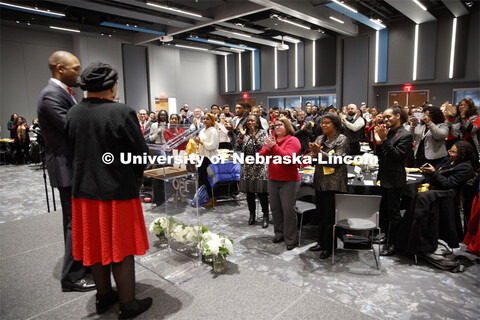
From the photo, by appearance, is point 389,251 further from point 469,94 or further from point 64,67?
point 469,94

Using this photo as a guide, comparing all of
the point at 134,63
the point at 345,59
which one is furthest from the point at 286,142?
the point at 134,63

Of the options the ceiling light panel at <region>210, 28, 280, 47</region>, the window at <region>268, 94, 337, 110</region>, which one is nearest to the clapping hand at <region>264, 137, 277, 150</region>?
the ceiling light panel at <region>210, 28, 280, 47</region>

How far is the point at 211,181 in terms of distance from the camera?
516 cm

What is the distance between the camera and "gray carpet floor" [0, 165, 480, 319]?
2.25m

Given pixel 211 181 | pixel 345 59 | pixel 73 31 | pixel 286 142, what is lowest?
pixel 211 181

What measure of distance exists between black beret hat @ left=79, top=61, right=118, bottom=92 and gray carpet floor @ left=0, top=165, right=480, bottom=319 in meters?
1.41

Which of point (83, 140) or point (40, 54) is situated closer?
point (83, 140)

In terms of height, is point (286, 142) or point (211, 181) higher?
point (286, 142)

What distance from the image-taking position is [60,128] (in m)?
2.32

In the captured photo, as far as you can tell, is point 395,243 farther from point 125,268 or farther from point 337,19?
point 337,19

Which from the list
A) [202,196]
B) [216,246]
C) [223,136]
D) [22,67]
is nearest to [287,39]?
[223,136]

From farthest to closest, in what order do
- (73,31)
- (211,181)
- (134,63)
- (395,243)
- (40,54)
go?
(134,63), (40,54), (73,31), (211,181), (395,243)

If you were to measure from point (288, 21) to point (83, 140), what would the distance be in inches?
414

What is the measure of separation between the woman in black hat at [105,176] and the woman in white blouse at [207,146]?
287cm
